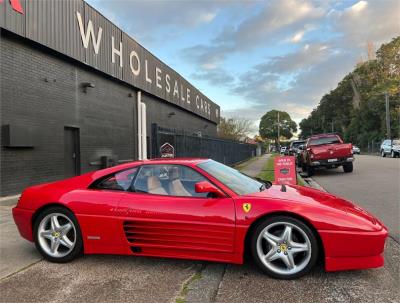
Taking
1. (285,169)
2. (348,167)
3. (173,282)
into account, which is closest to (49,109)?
(285,169)

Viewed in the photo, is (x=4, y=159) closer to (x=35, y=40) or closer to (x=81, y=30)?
(x=35, y=40)

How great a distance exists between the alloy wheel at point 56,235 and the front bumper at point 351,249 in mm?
2872

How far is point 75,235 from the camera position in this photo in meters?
4.87

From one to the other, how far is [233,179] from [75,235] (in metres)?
2.01

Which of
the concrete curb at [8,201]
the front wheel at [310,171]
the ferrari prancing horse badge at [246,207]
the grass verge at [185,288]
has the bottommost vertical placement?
the grass verge at [185,288]

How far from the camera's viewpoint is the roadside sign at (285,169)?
420 inches

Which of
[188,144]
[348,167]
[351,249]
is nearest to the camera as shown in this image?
[351,249]

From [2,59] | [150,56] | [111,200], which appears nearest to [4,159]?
[2,59]

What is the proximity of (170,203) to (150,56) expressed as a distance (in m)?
17.1

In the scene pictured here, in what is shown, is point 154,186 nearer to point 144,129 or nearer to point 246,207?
point 246,207

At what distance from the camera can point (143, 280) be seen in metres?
4.34

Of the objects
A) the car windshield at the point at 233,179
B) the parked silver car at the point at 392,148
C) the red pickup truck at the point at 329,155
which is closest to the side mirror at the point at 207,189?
the car windshield at the point at 233,179

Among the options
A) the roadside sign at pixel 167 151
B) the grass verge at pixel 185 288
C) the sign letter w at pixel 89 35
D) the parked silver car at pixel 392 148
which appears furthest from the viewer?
the parked silver car at pixel 392 148

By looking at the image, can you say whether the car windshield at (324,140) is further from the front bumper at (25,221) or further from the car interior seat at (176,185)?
the front bumper at (25,221)
